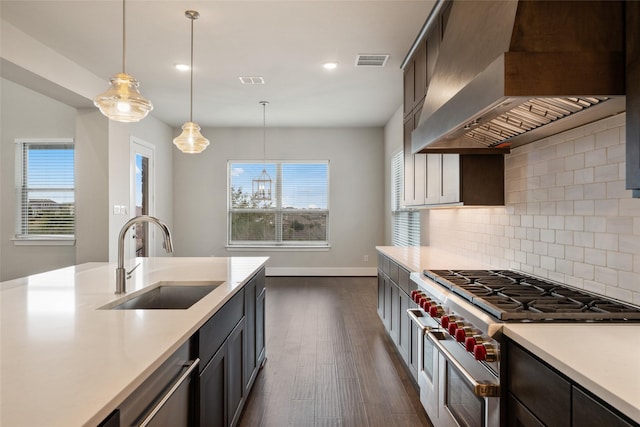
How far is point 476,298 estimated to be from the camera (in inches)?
65.1

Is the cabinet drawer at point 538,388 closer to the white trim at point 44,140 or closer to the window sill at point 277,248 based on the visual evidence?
the window sill at point 277,248

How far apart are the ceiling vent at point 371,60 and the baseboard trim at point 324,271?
4.18 meters

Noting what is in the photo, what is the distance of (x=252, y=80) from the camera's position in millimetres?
4699

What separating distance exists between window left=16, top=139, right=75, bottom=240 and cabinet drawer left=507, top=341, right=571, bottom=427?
20.1 feet

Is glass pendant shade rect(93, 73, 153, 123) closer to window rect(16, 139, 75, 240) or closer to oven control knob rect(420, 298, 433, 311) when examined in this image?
oven control knob rect(420, 298, 433, 311)

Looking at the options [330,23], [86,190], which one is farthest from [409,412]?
[86,190]

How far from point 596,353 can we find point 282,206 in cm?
657

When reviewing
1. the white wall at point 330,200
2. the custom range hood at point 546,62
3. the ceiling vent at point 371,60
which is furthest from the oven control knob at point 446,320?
the white wall at point 330,200

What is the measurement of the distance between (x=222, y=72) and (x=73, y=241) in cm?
341

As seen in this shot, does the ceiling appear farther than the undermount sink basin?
Yes

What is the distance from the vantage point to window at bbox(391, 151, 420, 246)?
5238 mm

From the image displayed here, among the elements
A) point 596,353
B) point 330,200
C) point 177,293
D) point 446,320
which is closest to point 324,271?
point 330,200

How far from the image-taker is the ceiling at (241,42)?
10.1 ft

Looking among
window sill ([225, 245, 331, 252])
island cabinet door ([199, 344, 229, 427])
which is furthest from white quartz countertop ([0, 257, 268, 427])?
window sill ([225, 245, 331, 252])
